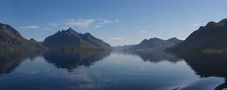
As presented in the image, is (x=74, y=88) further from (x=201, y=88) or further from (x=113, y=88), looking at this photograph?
(x=201, y=88)

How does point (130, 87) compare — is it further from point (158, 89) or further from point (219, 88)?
point (219, 88)

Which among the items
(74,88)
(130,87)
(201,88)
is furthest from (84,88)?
(201,88)

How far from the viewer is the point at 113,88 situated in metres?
58.5

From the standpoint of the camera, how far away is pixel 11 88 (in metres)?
58.5

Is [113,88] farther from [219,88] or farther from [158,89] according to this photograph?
[219,88]

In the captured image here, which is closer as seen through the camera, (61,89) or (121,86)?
(61,89)

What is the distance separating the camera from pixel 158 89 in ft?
191

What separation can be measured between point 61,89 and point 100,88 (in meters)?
7.54

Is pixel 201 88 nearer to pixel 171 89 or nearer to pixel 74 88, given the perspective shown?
pixel 171 89

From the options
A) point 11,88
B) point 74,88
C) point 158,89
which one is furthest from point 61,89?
point 158,89

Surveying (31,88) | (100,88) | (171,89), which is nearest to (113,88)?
(100,88)

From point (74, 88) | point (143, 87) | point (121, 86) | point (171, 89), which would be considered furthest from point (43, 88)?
point (171, 89)

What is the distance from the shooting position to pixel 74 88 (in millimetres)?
58438

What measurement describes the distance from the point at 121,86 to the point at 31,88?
18089 mm
